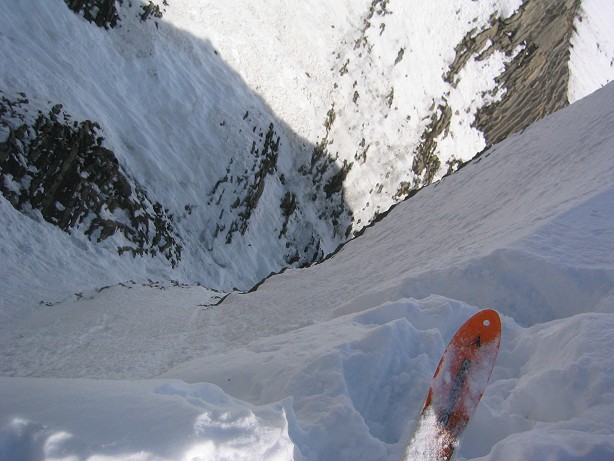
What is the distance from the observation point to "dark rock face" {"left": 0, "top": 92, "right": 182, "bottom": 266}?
13.9 m

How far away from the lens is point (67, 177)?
14875mm

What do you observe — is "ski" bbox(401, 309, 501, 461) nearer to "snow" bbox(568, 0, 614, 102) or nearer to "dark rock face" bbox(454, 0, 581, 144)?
"dark rock face" bbox(454, 0, 581, 144)

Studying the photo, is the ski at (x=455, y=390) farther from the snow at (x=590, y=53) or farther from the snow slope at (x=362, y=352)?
the snow at (x=590, y=53)

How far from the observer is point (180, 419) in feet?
9.62

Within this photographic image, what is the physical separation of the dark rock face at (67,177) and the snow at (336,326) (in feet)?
2.13

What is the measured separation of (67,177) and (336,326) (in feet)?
38.7

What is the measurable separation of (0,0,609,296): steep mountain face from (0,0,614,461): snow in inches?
16.2

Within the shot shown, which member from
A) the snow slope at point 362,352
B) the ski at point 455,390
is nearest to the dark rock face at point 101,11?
the snow slope at point 362,352

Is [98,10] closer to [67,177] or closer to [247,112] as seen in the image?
[247,112]

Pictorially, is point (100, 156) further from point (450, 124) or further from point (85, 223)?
point (450, 124)

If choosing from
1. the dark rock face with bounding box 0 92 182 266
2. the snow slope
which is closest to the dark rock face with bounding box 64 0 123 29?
the dark rock face with bounding box 0 92 182 266

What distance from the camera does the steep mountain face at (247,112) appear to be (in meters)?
15.4

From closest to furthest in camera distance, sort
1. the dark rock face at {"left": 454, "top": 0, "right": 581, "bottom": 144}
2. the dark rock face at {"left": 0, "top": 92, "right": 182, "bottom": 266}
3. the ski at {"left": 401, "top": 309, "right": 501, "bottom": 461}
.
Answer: the ski at {"left": 401, "top": 309, "right": 501, "bottom": 461}
the dark rock face at {"left": 0, "top": 92, "right": 182, "bottom": 266}
the dark rock face at {"left": 454, "top": 0, "right": 581, "bottom": 144}

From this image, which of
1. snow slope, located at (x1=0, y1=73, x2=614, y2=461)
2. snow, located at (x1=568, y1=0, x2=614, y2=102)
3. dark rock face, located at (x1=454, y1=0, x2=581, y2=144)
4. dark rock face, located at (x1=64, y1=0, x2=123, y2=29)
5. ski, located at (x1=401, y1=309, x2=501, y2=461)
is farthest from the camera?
snow, located at (x1=568, y1=0, x2=614, y2=102)
